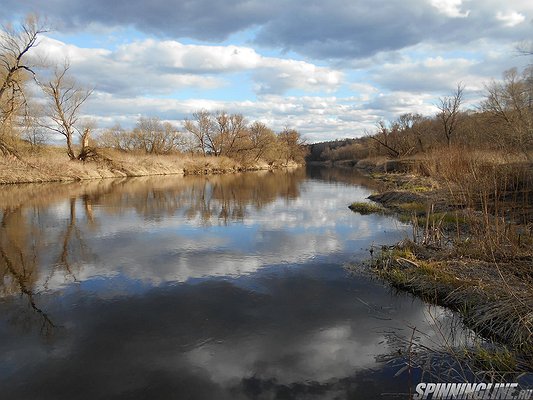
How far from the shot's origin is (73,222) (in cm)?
1453

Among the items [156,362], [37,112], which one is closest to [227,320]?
[156,362]

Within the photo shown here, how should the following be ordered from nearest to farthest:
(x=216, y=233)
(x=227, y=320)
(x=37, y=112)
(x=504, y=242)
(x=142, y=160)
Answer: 1. (x=227, y=320)
2. (x=504, y=242)
3. (x=216, y=233)
4. (x=37, y=112)
5. (x=142, y=160)

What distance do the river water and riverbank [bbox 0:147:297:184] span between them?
65.0 feet

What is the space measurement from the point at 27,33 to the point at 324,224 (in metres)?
26.4

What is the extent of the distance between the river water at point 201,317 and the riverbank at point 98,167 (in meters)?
19.8

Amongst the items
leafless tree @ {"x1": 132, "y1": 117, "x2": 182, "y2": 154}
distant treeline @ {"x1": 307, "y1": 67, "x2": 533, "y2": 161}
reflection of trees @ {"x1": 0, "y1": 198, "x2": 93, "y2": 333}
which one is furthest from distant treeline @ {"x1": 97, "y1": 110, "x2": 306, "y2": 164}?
reflection of trees @ {"x1": 0, "y1": 198, "x2": 93, "y2": 333}

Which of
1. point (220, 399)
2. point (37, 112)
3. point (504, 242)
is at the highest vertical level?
point (37, 112)

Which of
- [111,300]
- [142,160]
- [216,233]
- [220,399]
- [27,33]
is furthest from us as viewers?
[142,160]

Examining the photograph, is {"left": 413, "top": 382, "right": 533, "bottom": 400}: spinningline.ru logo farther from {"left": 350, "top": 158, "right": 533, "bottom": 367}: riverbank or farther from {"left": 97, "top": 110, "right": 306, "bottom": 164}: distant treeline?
{"left": 97, "top": 110, "right": 306, "bottom": 164}: distant treeline

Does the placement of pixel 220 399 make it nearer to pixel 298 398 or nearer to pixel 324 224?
pixel 298 398

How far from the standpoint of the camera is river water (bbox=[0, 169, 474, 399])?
4.81m

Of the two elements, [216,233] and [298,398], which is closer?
[298,398]

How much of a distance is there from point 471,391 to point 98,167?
3731 centimetres

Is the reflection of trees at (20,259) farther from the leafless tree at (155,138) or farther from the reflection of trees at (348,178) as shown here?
the leafless tree at (155,138)
